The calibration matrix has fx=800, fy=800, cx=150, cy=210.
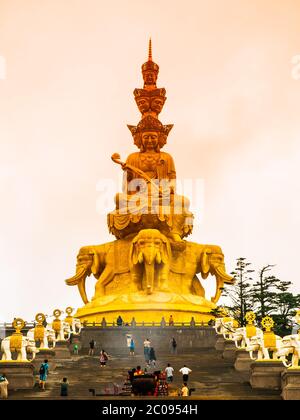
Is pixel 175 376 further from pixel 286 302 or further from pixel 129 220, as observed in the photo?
pixel 129 220

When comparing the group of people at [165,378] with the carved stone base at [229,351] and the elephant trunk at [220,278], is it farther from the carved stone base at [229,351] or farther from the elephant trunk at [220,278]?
the elephant trunk at [220,278]

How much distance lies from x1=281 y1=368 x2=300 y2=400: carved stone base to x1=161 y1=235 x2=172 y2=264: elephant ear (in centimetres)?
1969

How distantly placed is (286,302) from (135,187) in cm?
1122

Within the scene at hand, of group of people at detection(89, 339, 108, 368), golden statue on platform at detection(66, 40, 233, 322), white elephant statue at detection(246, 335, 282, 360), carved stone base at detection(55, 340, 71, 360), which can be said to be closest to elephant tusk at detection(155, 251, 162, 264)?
golden statue on platform at detection(66, 40, 233, 322)

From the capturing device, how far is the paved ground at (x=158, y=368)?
20.5 meters

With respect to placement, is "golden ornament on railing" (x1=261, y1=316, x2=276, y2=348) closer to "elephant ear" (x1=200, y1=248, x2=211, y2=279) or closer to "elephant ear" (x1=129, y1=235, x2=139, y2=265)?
"elephant ear" (x1=129, y1=235, x2=139, y2=265)

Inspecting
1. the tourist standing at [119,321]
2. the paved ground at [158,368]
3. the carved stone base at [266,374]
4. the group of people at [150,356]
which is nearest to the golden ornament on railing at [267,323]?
the carved stone base at [266,374]

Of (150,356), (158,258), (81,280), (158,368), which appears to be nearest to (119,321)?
(158,258)

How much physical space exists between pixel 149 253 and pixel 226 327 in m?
8.19

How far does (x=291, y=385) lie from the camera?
19.0 metres

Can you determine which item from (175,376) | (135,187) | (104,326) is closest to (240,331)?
(175,376)

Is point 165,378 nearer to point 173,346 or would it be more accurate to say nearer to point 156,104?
point 173,346

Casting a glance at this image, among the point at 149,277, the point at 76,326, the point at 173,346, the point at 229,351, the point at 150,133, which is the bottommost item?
the point at 229,351
